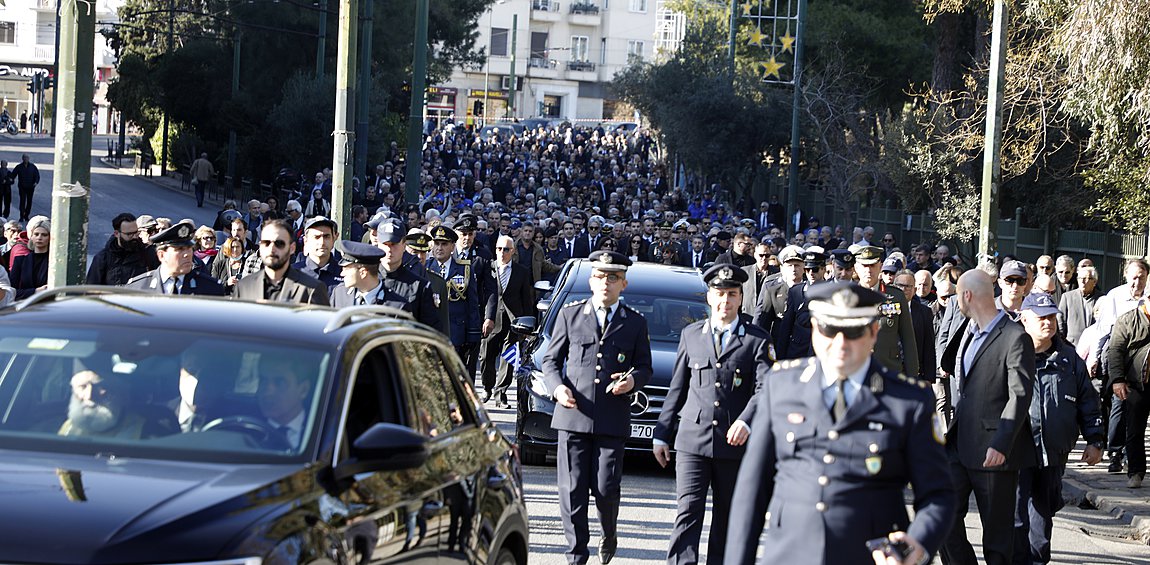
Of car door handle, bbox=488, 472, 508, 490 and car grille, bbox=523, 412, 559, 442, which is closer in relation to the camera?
car door handle, bbox=488, 472, 508, 490

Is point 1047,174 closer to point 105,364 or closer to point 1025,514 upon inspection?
point 1025,514

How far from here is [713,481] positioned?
29.0 ft

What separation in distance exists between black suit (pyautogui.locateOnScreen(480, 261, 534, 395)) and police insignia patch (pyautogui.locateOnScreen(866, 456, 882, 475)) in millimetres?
11125

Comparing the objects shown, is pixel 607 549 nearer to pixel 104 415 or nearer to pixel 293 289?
pixel 293 289

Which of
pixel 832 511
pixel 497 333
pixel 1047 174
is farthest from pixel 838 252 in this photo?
pixel 1047 174

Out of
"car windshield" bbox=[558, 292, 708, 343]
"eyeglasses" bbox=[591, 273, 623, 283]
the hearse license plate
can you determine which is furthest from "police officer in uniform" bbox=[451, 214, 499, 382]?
"eyeglasses" bbox=[591, 273, 623, 283]

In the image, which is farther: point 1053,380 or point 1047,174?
point 1047,174

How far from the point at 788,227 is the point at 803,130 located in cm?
502

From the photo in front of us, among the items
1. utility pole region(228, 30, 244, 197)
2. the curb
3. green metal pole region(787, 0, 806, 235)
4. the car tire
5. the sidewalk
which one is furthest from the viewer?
utility pole region(228, 30, 244, 197)

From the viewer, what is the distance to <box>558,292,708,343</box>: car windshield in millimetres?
14000

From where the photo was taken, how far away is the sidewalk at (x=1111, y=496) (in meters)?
12.1

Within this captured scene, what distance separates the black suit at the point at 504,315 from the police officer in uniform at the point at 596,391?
6.71m

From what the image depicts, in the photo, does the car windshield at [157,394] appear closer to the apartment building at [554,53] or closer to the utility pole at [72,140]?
the utility pole at [72,140]

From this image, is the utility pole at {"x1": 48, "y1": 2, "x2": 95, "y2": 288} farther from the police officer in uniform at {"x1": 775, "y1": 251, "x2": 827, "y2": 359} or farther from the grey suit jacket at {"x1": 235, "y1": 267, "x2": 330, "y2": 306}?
the police officer in uniform at {"x1": 775, "y1": 251, "x2": 827, "y2": 359}
